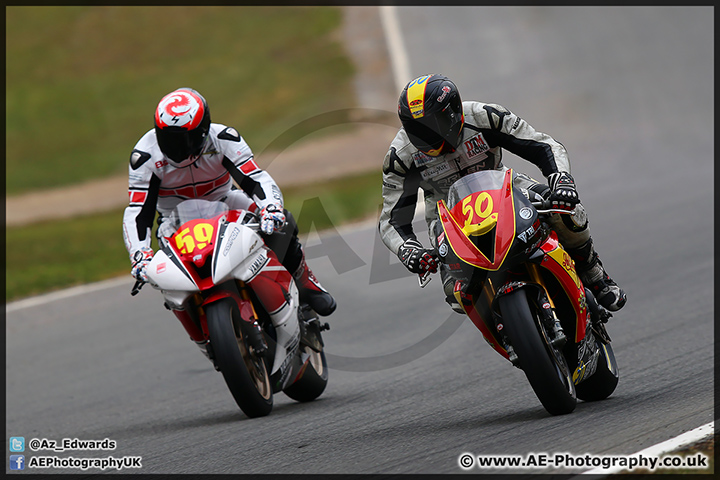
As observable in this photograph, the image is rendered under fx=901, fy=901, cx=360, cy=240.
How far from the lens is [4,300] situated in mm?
12867

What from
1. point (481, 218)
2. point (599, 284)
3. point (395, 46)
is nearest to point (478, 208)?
point (481, 218)

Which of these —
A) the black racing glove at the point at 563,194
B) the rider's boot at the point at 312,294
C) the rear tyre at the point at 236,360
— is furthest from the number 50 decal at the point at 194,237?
the black racing glove at the point at 563,194

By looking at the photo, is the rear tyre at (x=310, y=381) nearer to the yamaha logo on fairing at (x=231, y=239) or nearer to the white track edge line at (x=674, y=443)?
the yamaha logo on fairing at (x=231, y=239)

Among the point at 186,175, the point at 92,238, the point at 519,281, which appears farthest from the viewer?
the point at 92,238

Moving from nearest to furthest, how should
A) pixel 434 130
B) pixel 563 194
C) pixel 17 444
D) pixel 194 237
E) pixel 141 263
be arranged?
1. pixel 563 194
2. pixel 434 130
3. pixel 194 237
4. pixel 141 263
5. pixel 17 444

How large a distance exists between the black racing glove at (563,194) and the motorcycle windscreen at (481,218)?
0.80 feet

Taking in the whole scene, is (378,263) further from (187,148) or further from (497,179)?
(497,179)

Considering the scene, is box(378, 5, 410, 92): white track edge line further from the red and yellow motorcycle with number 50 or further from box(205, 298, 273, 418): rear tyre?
the red and yellow motorcycle with number 50

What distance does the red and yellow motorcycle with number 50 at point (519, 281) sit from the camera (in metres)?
4.57

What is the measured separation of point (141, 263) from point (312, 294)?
4.77 feet

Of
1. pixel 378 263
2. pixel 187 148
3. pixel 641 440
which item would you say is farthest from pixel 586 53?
pixel 641 440

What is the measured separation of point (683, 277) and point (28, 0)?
3973 centimetres

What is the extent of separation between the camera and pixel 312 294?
6980mm

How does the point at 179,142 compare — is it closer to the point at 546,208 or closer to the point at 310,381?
the point at 310,381
